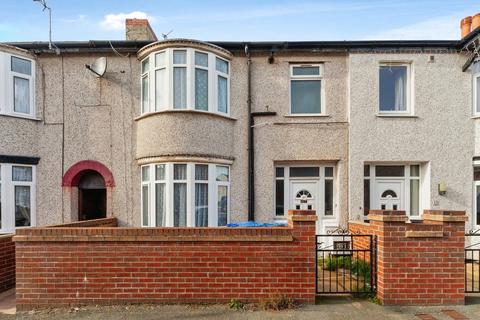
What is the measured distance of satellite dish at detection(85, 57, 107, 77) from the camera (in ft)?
25.4

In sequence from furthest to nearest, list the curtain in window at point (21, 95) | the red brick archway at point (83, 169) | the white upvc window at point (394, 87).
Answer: the white upvc window at point (394, 87) < the red brick archway at point (83, 169) < the curtain in window at point (21, 95)

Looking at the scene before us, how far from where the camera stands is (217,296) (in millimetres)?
4551

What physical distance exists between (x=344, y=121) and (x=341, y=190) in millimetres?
1793

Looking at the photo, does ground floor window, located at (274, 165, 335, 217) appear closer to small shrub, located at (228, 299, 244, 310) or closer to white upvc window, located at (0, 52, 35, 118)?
small shrub, located at (228, 299, 244, 310)

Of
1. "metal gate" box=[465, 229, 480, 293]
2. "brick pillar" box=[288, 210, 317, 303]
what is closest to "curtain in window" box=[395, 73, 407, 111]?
"metal gate" box=[465, 229, 480, 293]

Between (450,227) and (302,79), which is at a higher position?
(302,79)

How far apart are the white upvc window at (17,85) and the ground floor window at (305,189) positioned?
22.0 feet

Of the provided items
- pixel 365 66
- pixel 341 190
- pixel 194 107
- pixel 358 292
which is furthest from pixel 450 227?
pixel 194 107

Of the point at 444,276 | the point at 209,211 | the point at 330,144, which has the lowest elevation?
the point at 444,276

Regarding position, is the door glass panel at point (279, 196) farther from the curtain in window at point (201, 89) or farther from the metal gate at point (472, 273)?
the metal gate at point (472, 273)

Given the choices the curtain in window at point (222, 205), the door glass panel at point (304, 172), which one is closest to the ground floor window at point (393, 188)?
the door glass panel at point (304, 172)

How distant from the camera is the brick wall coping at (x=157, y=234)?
451cm

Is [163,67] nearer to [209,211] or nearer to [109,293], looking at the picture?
[209,211]

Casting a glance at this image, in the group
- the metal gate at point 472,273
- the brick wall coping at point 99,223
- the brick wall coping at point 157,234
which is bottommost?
the metal gate at point 472,273
